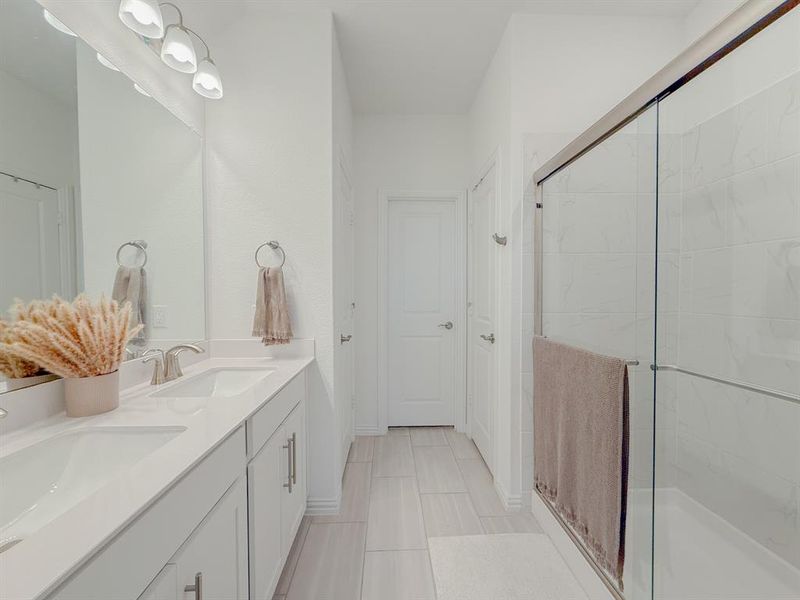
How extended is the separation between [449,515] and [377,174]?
8.26 ft

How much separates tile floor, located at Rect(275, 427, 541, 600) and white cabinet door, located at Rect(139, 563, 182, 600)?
0.97 m

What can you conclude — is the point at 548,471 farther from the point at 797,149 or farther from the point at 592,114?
the point at 592,114

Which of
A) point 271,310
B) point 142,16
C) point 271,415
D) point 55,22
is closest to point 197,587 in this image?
point 271,415

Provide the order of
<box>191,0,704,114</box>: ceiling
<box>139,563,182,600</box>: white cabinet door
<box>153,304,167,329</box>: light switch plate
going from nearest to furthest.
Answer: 1. <box>139,563,182,600</box>: white cabinet door
2. <box>153,304,167,329</box>: light switch plate
3. <box>191,0,704,114</box>: ceiling

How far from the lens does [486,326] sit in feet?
8.75

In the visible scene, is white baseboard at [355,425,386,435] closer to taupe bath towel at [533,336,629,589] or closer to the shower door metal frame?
the shower door metal frame

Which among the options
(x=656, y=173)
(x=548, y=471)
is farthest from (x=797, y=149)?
(x=548, y=471)

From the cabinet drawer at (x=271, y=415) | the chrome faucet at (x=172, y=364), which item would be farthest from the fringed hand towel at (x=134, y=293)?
the cabinet drawer at (x=271, y=415)

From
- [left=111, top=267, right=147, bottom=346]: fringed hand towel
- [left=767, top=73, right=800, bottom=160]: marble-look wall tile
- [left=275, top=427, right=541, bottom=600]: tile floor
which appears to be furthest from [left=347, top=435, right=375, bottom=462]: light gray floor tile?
[left=767, top=73, right=800, bottom=160]: marble-look wall tile

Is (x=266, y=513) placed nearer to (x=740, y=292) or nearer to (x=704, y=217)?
(x=740, y=292)

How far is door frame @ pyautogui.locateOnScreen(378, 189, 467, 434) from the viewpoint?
3.17 metres

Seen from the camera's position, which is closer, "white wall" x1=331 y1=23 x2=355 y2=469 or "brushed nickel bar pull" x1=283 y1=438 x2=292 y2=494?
"brushed nickel bar pull" x1=283 y1=438 x2=292 y2=494

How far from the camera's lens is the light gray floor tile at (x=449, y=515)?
6.37 ft

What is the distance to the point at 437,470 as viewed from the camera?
2.59m
